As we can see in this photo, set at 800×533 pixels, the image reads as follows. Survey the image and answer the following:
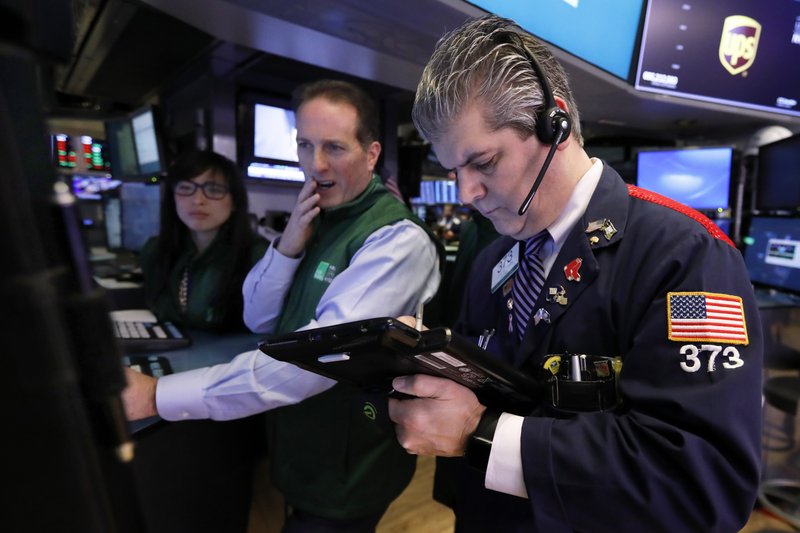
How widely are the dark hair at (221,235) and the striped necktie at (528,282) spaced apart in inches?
50.8

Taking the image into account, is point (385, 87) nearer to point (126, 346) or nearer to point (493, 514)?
point (126, 346)

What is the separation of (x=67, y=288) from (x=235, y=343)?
1623mm

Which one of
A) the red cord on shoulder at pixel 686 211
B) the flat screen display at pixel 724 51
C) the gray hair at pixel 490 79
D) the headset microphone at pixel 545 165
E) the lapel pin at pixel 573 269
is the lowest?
the lapel pin at pixel 573 269

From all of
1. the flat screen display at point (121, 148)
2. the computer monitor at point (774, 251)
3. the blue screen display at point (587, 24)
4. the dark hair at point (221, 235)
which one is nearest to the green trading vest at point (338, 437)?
the dark hair at point (221, 235)

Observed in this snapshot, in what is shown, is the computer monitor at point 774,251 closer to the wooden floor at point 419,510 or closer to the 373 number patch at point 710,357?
the wooden floor at point 419,510

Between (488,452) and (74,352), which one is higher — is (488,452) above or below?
below

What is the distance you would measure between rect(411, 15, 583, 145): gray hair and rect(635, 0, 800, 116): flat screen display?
1.83 meters

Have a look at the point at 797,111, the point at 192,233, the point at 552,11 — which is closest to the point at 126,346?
the point at 192,233

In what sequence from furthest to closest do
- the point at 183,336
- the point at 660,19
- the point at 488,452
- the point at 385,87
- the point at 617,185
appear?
the point at 385,87 < the point at 660,19 < the point at 183,336 < the point at 617,185 < the point at 488,452

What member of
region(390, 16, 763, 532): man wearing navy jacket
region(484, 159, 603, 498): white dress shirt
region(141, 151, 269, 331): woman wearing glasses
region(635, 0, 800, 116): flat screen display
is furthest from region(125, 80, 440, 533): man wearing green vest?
region(635, 0, 800, 116): flat screen display

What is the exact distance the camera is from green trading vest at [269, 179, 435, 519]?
1.17 meters

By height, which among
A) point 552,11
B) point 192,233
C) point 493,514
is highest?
point 552,11

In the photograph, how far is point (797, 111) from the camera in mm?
2578

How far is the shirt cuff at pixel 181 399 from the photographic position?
106cm
